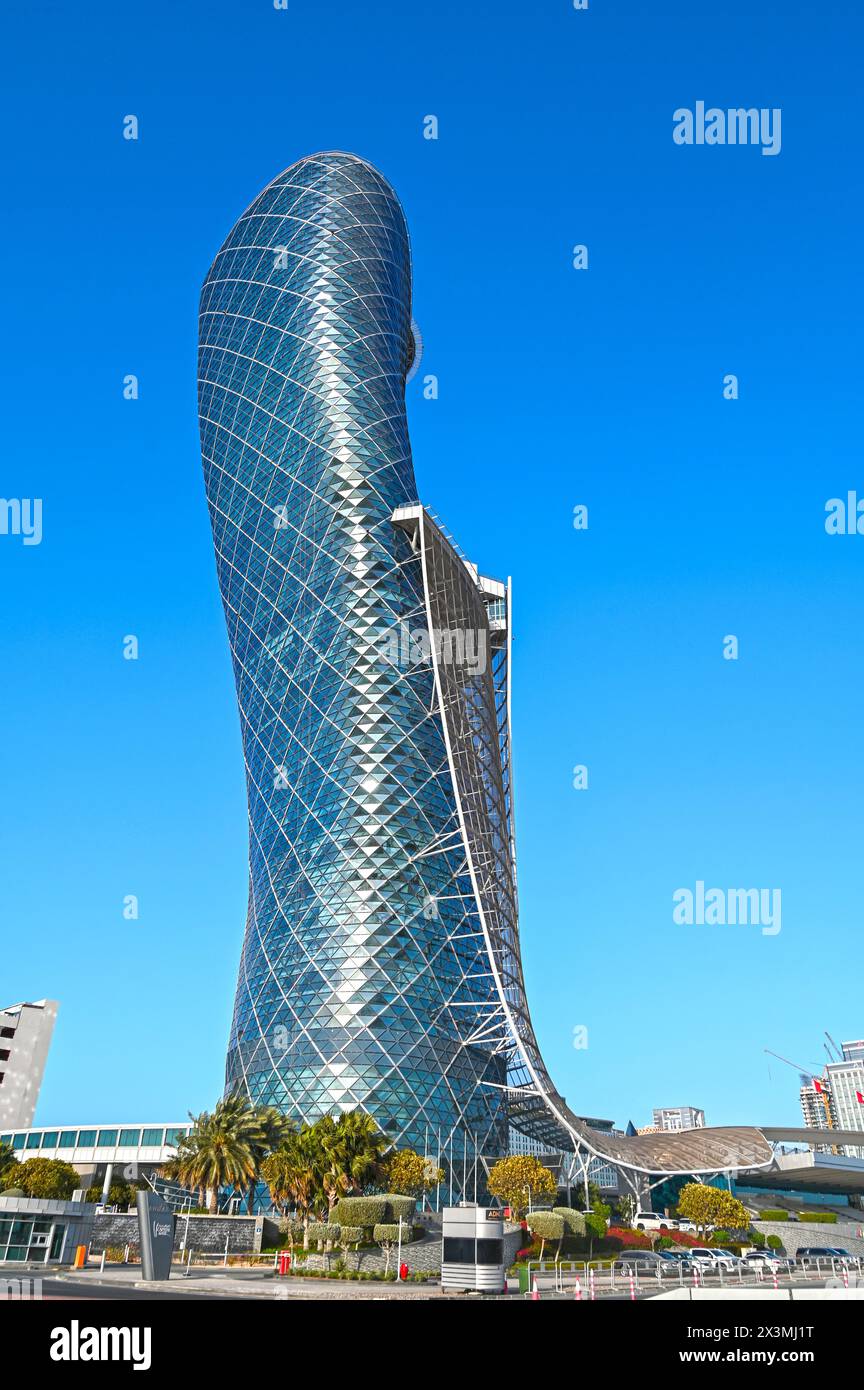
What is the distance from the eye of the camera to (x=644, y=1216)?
65.2 m

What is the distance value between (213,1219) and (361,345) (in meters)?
69.7

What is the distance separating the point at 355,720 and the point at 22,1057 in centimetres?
5569

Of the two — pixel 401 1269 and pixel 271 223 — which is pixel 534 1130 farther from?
pixel 271 223

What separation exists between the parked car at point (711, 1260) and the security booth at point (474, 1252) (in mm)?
13200

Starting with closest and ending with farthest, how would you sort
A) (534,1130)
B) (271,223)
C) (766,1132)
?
1. (534,1130)
2. (766,1132)
3. (271,223)

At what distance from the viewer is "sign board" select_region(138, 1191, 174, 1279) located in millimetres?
30922

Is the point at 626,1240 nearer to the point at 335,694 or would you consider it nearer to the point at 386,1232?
the point at 386,1232

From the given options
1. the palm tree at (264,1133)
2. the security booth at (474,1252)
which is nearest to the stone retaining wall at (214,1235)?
the palm tree at (264,1133)

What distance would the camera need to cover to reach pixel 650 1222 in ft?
206

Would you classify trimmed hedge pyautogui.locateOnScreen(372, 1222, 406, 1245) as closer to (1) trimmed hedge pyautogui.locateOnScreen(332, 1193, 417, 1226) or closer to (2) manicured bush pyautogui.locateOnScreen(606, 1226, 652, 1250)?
(1) trimmed hedge pyautogui.locateOnScreen(332, 1193, 417, 1226)

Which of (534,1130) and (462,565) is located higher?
(462,565)

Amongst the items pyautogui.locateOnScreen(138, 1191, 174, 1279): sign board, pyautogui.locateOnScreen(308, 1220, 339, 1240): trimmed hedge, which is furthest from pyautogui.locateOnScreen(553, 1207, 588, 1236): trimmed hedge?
pyautogui.locateOnScreen(138, 1191, 174, 1279): sign board

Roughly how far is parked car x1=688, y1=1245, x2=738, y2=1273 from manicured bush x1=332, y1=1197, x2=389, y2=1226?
13.1 m
